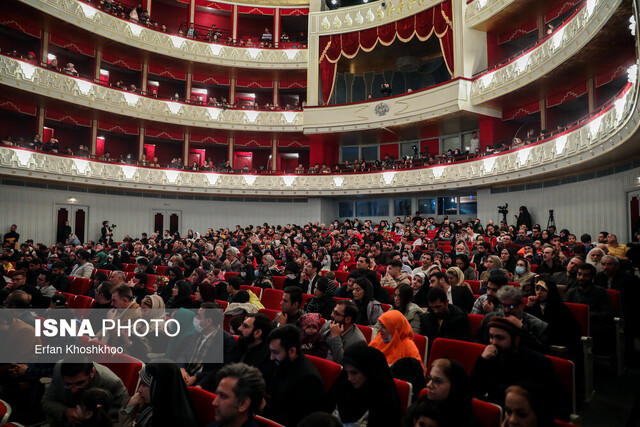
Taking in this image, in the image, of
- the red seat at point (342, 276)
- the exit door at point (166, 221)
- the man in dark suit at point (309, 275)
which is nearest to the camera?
the man in dark suit at point (309, 275)

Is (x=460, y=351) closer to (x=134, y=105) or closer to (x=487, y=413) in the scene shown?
(x=487, y=413)

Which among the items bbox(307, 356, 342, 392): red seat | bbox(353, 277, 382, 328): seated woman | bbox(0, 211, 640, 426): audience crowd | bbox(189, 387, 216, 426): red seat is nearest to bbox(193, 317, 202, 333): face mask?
bbox(0, 211, 640, 426): audience crowd

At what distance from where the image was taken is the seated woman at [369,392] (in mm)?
2188

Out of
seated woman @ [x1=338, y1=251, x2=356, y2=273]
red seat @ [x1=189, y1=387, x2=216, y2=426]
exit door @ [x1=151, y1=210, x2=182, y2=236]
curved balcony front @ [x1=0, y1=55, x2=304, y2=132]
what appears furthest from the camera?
exit door @ [x1=151, y1=210, x2=182, y2=236]

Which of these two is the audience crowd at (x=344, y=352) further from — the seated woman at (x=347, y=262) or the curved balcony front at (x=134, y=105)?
the curved balcony front at (x=134, y=105)

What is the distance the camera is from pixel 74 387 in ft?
8.05

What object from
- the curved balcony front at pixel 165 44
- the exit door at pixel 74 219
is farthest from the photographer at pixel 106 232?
the curved balcony front at pixel 165 44

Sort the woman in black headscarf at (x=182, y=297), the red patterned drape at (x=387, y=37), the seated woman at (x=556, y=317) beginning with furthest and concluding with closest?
1. the red patterned drape at (x=387, y=37)
2. the woman in black headscarf at (x=182, y=297)
3. the seated woman at (x=556, y=317)

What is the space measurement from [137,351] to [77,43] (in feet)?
52.4

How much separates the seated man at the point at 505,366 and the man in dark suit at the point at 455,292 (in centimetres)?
181

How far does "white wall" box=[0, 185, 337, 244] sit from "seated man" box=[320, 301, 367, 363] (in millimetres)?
13816

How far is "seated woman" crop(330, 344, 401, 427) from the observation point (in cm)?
219

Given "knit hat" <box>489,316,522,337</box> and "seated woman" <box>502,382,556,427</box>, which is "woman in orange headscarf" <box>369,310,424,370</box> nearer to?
"knit hat" <box>489,316,522,337</box>

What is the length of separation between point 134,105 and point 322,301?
1408 centimetres
